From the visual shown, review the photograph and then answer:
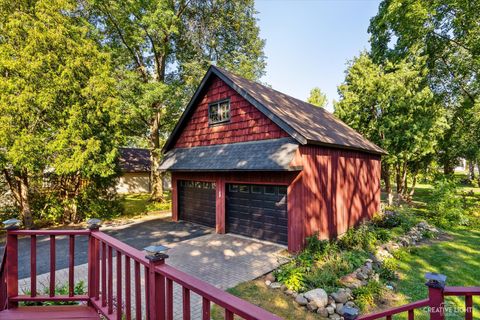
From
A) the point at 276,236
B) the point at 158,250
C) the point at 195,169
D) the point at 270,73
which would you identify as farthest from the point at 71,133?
the point at 270,73

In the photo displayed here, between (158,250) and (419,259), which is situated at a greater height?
(158,250)

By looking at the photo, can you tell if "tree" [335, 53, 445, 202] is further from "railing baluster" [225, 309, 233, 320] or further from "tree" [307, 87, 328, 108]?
"railing baluster" [225, 309, 233, 320]

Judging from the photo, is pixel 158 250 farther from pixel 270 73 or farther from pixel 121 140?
pixel 270 73

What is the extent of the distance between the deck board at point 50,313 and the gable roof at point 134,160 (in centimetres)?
2574

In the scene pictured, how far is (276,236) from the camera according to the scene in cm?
941

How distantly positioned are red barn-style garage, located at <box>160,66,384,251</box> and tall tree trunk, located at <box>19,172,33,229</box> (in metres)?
5.72

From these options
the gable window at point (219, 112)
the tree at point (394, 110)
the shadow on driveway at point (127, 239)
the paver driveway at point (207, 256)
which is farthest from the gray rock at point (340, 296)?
the tree at point (394, 110)

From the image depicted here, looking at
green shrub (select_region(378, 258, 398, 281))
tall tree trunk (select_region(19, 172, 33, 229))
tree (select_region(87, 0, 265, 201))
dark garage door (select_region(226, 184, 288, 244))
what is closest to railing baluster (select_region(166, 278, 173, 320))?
green shrub (select_region(378, 258, 398, 281))

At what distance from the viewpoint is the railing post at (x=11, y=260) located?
3438 millimetres

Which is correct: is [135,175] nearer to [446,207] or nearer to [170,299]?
[446,207]

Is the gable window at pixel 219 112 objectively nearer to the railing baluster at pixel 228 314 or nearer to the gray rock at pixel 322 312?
the gray rock at pixel 322 312

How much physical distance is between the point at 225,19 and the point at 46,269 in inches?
763

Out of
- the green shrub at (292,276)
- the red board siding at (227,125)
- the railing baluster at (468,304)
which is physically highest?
the red board siding at (227,125)

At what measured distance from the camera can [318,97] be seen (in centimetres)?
3136
